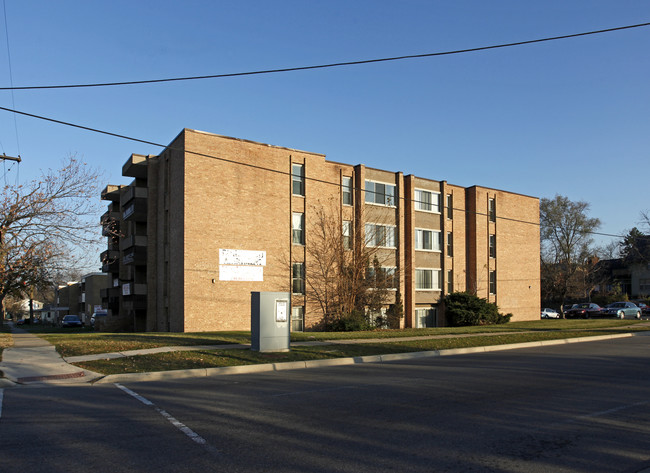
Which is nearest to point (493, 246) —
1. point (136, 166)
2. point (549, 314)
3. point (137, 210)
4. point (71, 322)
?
point (549, 314)

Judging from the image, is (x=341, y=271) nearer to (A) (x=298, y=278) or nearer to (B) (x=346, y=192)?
(A) (x=298, y=278)

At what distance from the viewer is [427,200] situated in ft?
125

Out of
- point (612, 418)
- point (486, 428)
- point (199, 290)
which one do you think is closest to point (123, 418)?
point (486, 428)

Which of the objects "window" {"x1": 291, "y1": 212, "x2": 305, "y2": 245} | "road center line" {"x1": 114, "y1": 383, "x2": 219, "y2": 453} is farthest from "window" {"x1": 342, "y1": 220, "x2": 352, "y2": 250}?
"road center line" {"x1": 114, "y1": 383, "x2": 219, "y2": 453}

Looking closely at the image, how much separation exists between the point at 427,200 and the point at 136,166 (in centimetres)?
2006

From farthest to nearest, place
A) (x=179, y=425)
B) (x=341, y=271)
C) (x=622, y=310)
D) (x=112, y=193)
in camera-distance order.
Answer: (x=622, y=310) < (x=112, y=193) < (x=341, y=271) < (x=179, y=425)

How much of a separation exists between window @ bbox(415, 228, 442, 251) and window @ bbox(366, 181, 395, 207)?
3.22 meters

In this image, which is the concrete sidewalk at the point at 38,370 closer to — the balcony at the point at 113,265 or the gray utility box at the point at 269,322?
the gray utility box at the point at 269,322

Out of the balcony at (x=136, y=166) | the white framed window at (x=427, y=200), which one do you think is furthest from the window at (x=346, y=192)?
the balcony at (x=136, y=166)

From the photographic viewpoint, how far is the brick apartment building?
2783 centimetres

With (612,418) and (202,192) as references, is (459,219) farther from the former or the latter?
(612,418)

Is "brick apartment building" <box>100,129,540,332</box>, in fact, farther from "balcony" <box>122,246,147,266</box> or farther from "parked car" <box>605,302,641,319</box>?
"parked car" <box>605,302,641,319</box>

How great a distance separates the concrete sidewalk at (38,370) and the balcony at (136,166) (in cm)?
1860

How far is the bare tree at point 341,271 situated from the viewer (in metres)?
30.3
